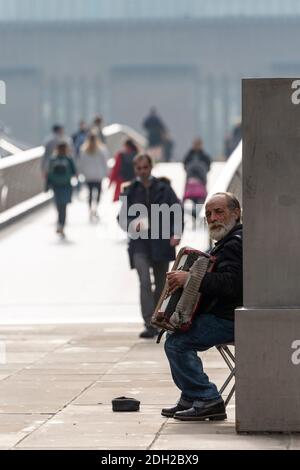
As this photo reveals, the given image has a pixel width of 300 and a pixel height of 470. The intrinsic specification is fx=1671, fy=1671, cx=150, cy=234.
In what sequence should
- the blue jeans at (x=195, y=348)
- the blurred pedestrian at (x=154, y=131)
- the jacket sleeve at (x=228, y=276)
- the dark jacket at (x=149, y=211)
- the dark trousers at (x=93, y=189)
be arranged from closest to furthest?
the jacket sleeve at (x=228, y=276) < the blue jeans at (x=195, y=348) < the dark jacket at (x=149, y=211) < the dark trousers at (x=93, y=189) < the blurred pedestrian at (x=154, y=131)

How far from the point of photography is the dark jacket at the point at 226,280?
970 cm

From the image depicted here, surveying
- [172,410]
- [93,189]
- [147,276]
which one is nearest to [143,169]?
[147,276]

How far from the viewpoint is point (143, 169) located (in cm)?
1531

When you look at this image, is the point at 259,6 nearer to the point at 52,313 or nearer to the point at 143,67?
the point at 143,67

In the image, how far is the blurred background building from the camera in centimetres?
8531

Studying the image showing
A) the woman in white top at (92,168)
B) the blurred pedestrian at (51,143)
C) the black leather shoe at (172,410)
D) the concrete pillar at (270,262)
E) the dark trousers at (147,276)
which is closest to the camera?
the concrete pillar at (270,262)

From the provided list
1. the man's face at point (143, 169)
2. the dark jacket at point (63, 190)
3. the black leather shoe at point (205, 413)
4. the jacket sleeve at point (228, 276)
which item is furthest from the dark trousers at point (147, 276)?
the dark jacket at point (63, 190)

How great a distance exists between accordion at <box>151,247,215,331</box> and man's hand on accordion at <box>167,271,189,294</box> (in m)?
0.02

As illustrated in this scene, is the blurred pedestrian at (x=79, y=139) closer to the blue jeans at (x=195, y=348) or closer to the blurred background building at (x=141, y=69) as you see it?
the blue jeans at (x=195, y=348)

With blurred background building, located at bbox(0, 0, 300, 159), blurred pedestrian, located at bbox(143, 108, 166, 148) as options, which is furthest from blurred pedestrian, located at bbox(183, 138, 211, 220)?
blurred background building, located at bbox(0, 0, 300, 159)

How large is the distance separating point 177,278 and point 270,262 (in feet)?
2.19

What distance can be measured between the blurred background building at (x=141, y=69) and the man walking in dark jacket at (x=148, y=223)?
68.1 m

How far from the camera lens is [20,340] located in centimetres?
1527
